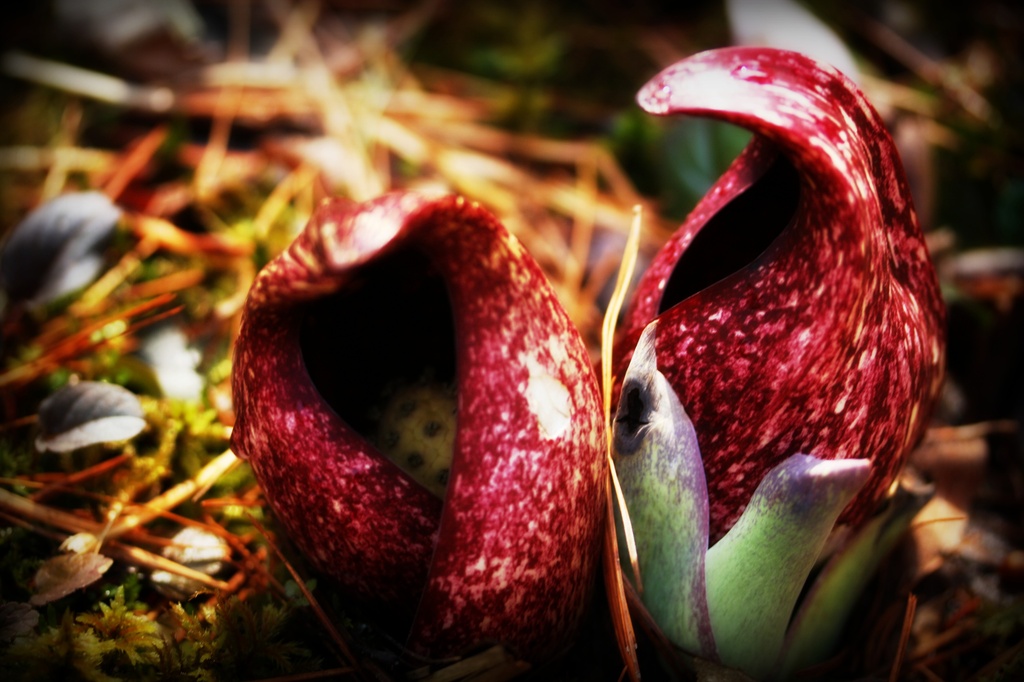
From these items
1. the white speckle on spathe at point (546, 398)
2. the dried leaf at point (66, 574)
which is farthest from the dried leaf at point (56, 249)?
the white speckle on spathe at point (546, 398)

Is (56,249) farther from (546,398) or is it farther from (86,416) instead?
(546,398)

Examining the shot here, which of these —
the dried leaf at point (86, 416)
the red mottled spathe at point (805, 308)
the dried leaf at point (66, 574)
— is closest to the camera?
the red mottled spathe at point (805, 308)

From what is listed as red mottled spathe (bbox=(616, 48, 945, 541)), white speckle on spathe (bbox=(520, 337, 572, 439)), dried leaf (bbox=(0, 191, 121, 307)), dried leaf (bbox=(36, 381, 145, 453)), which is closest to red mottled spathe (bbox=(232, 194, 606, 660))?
white speckle on spathe (bbox=(520, 337, 572, 439))

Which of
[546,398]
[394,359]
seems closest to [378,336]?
[394,359]

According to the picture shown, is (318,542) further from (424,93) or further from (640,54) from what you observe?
(640,54)

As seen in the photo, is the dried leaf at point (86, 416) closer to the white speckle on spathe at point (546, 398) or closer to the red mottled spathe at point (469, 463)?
the red mottled spathe at point (469, 463)

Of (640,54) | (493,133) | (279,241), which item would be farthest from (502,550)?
(640,54)
